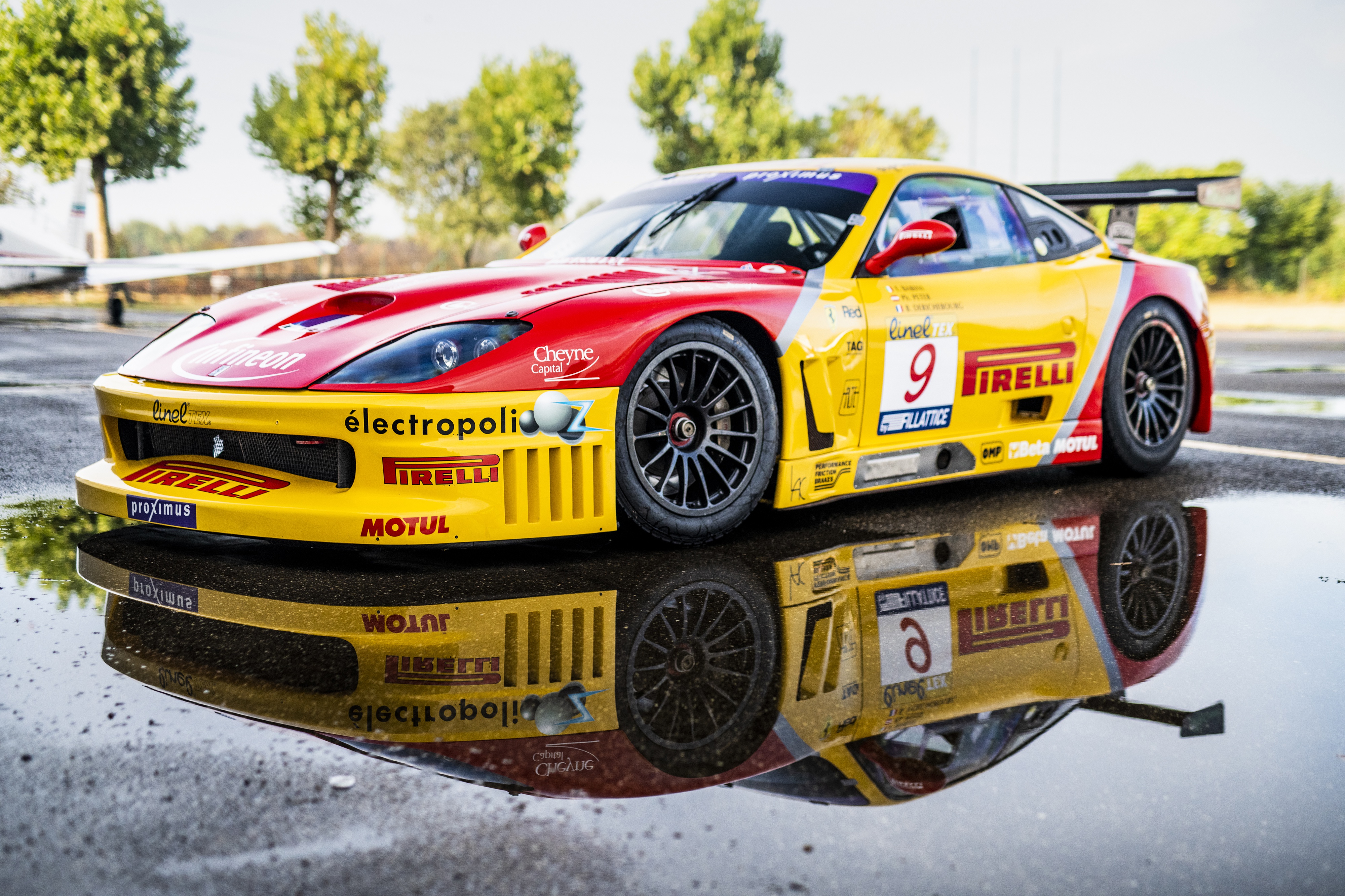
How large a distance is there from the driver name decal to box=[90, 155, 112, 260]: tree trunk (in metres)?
37.0

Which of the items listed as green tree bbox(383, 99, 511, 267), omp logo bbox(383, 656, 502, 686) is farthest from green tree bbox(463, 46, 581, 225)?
omp logo bbox(383, 656, 502, 686)

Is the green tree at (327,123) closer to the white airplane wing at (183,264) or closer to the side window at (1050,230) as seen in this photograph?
the white airplane wing at (183,264)

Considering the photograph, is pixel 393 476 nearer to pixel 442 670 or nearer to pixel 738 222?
pixel 442 670

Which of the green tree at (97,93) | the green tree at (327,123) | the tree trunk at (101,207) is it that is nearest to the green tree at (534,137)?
the green tree at (327,123)

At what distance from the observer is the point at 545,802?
173cm

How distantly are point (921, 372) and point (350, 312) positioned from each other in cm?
197

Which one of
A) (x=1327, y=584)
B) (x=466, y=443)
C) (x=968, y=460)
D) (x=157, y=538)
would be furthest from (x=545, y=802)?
(x=968, y=460)

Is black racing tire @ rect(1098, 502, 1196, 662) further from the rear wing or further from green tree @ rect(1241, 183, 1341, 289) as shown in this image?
green tree @ rect(1241, 183, 1341, 289)

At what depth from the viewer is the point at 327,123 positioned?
37000 mm

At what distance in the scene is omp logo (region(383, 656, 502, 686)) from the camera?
2.27 metres

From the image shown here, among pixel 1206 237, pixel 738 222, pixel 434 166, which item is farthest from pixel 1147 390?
pixel 434 166

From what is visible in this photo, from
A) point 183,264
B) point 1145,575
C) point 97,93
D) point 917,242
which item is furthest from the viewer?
point 97,93

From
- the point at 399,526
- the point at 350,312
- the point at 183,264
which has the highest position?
the point at 183,264

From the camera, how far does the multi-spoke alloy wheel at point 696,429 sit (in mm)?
3334
